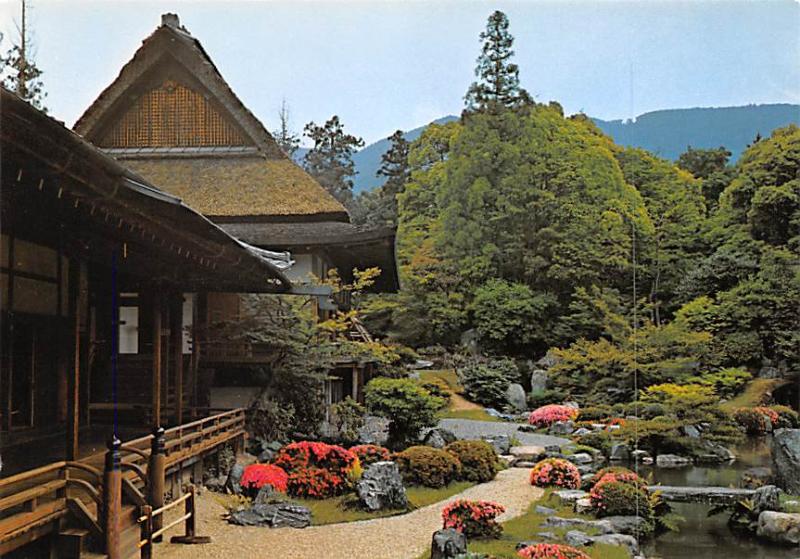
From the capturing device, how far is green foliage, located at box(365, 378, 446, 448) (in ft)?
43.8

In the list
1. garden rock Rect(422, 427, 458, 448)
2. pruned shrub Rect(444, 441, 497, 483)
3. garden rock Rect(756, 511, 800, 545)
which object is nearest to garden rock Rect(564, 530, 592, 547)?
garden rock Rect(756, 511, 800, 545)

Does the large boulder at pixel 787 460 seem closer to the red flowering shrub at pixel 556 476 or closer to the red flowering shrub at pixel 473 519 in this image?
the red flowering shrub at pixel 556 476

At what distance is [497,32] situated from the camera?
90.1 ft

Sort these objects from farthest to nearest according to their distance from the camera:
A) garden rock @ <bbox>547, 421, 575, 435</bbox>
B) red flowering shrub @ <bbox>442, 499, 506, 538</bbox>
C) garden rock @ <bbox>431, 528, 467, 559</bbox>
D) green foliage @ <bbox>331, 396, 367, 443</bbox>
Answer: garden rock @ <bbox>547, 421, 575, 435</bbox>, green foliage @ <bbox>331, 396, 367, 443</bbox>, red flowering shrub @ <bbox>442, 499, 506, 538</bbox>, garden rock @ <bbox>431, 528, 467, 559</bbox>

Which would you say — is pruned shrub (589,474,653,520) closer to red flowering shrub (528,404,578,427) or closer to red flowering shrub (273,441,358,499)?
red flowering shrub (273,441,358,499)

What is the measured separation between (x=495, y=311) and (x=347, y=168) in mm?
16493

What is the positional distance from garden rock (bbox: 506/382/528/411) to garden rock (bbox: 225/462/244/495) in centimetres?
1275

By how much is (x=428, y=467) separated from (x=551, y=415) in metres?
8.50

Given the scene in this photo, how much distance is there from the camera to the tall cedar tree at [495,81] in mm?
27828

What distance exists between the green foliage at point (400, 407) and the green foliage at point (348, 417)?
2.58ft

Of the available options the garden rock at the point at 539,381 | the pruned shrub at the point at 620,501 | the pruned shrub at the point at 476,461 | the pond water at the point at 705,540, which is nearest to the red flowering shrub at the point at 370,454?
the pruned shrub at the point at 476,461

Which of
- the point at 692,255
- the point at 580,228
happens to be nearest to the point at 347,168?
the point at 580,228

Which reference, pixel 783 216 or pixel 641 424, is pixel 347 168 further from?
pixel 641 424

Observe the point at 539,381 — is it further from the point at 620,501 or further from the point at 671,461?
the point at 620,501
